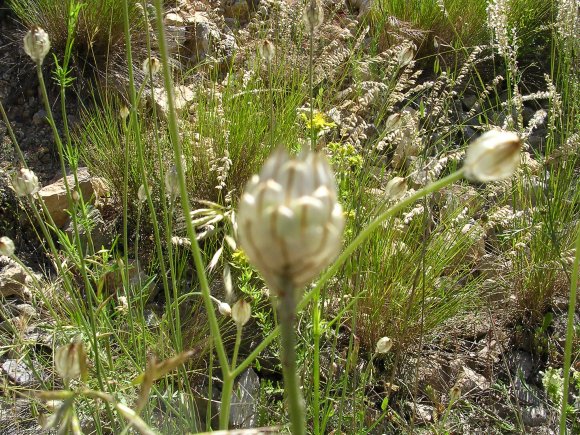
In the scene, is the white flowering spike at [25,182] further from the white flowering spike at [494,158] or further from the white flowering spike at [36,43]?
the white flowering spike at [494,158]

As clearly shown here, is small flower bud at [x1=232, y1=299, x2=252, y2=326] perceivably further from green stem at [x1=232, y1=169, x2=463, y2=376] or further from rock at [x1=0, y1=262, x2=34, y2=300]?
rock at [x1=0, y1=262, x2=34, y2=300]

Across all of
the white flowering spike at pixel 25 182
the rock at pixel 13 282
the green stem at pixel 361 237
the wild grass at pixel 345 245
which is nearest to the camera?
the green stem at pixel 361 237

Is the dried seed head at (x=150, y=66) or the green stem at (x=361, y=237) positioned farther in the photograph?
the dried seed head at (x=150, y=66)

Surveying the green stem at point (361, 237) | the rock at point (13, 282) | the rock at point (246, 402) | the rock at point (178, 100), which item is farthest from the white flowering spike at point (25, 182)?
the rock at point (178, 100)

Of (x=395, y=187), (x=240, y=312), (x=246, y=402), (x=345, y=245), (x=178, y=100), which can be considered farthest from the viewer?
(x=178, y=100)

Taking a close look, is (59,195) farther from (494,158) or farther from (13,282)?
(494,158)

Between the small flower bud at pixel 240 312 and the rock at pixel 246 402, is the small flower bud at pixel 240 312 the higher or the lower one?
the higher one

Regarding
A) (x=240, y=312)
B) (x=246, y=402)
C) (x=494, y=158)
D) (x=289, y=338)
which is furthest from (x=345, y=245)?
(x=289, y=338)
